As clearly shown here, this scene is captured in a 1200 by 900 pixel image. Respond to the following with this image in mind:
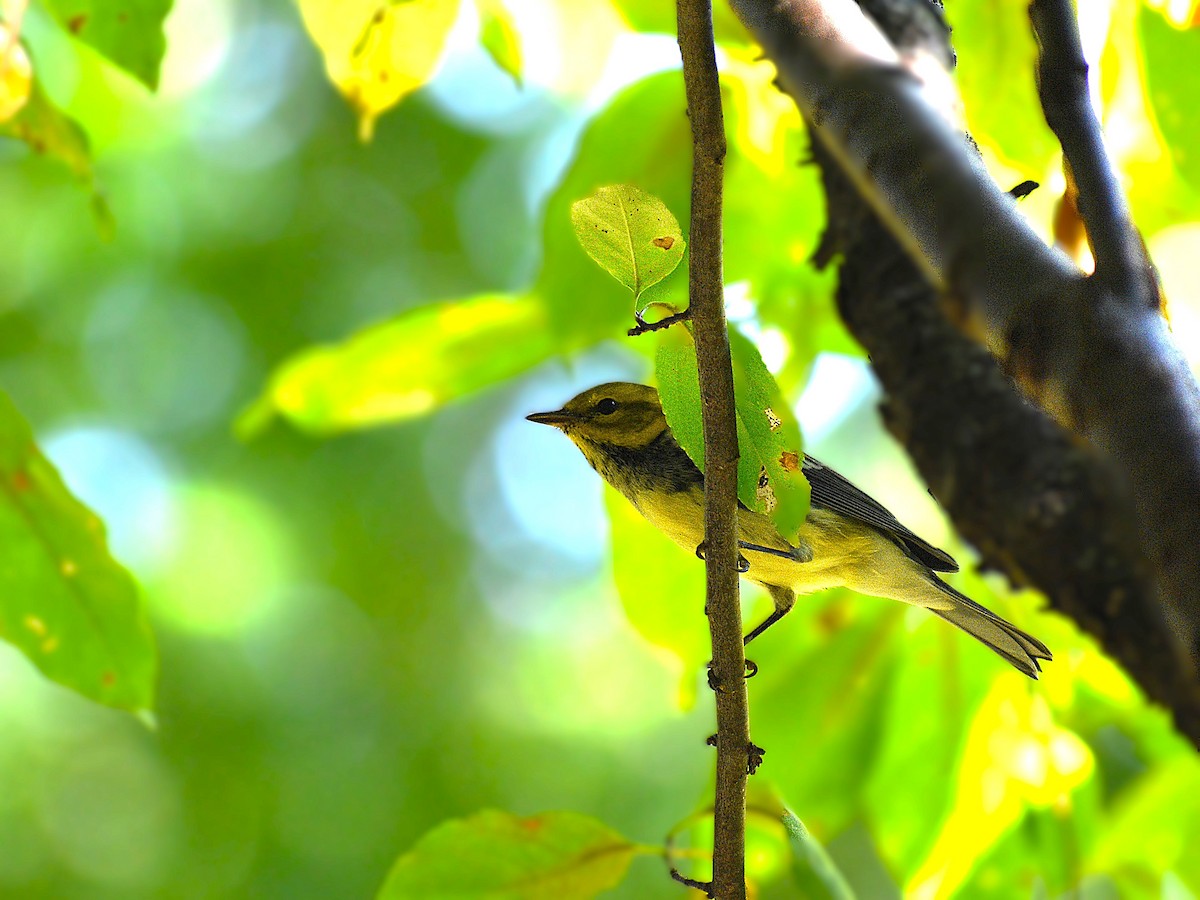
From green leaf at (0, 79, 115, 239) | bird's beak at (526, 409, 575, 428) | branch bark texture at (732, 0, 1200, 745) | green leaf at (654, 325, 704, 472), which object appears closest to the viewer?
branch bark texture at (732, 0, 1200, 745)

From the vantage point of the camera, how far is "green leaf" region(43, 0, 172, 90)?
78.8 inches

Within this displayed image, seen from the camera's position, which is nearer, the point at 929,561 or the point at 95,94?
the point at 929,561

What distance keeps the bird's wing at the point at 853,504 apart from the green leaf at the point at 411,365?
1151 mm

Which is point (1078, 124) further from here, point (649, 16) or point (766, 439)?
point (649, 16)

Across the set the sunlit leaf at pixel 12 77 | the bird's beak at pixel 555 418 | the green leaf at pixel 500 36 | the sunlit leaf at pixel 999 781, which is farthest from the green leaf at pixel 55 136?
the sunlit leaf at pixel 999 781

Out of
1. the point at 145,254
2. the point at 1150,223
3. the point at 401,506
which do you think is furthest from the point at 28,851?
the point at 1150,223

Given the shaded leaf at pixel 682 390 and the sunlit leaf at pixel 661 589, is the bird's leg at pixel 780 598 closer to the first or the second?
the sunlit leaf at pixel 661 589

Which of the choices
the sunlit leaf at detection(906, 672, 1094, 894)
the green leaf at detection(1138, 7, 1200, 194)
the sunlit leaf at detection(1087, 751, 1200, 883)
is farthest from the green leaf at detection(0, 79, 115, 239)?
the sunlit leaf at detection(1087, 751, 1200, 883)

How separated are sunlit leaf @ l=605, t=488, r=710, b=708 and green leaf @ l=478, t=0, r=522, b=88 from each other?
930 millimetres

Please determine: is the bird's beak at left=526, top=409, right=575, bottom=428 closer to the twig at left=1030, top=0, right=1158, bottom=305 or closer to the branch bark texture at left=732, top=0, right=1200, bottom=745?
the branch bark texture at left=732, top=0, right=1200, bottom=745

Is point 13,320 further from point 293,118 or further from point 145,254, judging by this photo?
point 293,118

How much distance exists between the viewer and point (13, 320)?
8.71 m

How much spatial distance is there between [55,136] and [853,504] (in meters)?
2.38

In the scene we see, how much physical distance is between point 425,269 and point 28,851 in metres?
5.42
